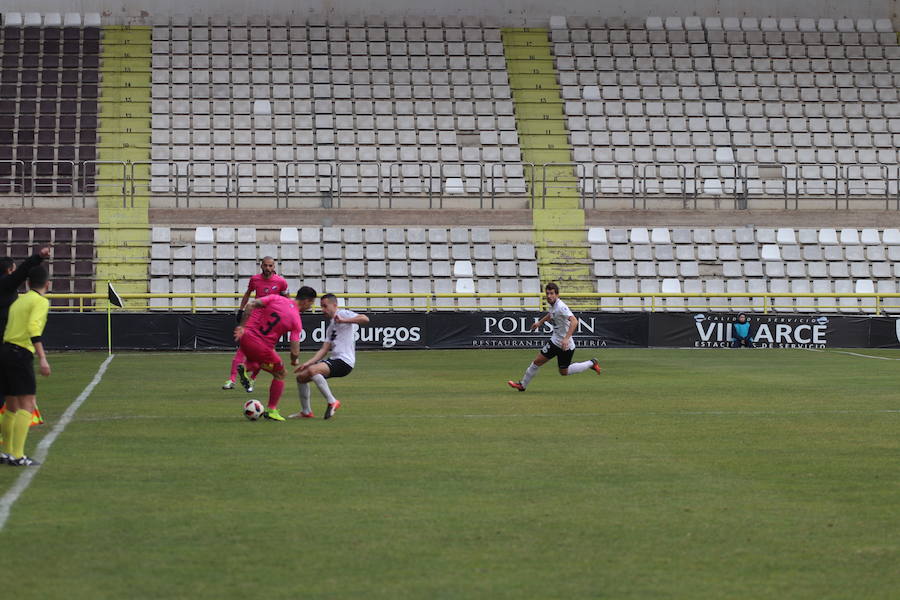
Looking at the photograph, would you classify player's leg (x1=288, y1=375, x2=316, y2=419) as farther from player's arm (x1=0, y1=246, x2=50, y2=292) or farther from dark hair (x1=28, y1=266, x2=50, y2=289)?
dark hair (x1=28, y1=266, x2=50, y2=289)

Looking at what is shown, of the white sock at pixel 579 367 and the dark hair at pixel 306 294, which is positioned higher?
the dark hair at pixel 306 294

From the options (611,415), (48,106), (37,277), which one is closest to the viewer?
(37,277)

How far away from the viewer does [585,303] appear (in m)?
37.8

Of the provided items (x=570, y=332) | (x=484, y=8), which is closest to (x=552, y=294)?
(x=570, y=332)

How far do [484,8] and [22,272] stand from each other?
3733 cm

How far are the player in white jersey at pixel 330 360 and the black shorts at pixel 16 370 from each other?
459cm

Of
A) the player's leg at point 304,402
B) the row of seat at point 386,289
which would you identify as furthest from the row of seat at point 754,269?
the player's leg at point 304,402

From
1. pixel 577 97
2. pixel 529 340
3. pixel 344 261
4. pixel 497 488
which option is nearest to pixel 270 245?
pixel 344 261

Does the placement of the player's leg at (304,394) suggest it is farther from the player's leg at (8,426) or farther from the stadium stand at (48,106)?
the stadium stand at (48,106)

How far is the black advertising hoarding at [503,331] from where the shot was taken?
33750mm

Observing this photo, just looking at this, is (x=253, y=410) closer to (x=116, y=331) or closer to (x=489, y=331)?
(x=116, y=331)

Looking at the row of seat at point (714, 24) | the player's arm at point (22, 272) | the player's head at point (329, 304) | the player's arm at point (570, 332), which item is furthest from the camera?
the row of seat at point (714, 24)

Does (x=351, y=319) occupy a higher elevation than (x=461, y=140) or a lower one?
lower

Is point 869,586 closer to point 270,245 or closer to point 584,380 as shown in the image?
point 584,380
